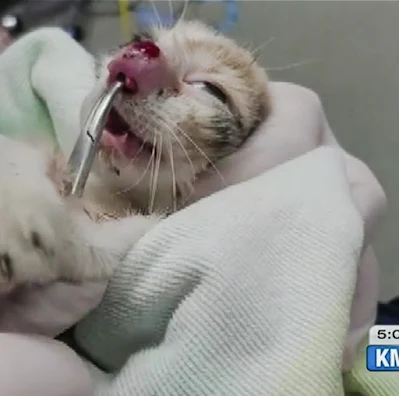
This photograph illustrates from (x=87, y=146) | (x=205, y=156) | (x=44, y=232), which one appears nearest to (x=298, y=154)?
(x=205, y=156)

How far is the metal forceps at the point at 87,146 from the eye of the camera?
595 mm

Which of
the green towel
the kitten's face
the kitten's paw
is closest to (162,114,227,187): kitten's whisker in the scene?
the kitten's face

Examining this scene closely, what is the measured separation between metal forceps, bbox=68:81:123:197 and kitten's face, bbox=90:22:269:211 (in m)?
0.06

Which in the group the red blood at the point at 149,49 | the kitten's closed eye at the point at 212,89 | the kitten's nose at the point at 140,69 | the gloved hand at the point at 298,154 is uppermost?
the red blood at the point at 149,49

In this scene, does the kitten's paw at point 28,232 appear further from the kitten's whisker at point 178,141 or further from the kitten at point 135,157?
the kitten's whisker at point 178,141

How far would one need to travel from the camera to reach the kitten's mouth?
716 mm

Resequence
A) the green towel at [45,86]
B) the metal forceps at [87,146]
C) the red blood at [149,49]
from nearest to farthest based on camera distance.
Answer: the metal forceps at [87,146], the red blood at [149,49], the green towel at [45,86]

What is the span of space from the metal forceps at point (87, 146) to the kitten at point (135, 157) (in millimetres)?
11

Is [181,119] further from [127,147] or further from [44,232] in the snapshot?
[44,232]

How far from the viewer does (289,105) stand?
83 cm

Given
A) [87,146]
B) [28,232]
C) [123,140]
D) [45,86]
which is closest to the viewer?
[28,232]

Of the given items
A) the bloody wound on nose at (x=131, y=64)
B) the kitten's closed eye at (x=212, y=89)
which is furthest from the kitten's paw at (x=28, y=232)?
the kitten's closed eye at (x=212, y=89)

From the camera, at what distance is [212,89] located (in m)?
0.80

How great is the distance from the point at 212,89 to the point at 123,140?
0.40 ft
